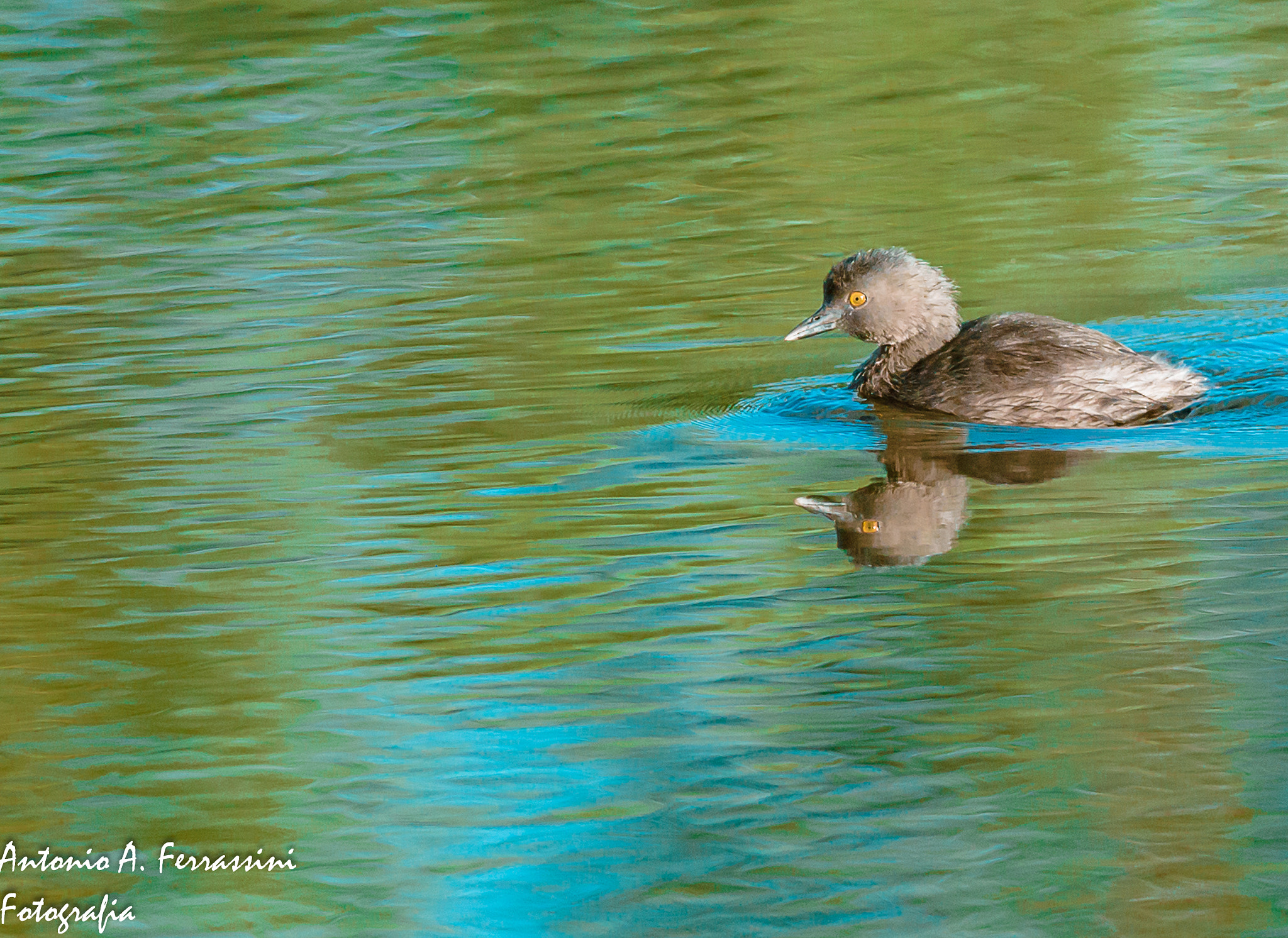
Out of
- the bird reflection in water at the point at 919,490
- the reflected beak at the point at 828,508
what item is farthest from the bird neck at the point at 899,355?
the reflected beak at the point at 828,508

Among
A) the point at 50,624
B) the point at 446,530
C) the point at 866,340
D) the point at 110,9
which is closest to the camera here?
the point at 50,624

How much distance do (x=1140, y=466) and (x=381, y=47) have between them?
11794mm

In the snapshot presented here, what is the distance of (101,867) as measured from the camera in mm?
4652

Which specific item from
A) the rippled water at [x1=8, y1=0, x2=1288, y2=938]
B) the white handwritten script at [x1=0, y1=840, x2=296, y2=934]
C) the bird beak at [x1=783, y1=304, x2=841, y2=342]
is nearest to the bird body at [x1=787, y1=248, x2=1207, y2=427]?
the bird beak at [x1=783, y1=304, x2=841, y2=342]

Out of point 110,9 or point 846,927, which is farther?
point 110,9

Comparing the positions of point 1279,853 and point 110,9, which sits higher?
point 110,9

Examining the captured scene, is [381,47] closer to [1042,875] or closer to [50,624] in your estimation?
[50,624]

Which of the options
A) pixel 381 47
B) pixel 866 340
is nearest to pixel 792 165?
pixel 866 340

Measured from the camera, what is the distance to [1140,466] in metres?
7.20

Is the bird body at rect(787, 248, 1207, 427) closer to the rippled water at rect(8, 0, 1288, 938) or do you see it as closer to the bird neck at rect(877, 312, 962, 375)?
the bird neck at rect(877, 312, 962, 375)

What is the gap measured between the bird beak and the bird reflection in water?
868 millimetres

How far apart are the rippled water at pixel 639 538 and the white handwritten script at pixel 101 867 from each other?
3 centimetres

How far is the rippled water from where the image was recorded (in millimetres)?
4496

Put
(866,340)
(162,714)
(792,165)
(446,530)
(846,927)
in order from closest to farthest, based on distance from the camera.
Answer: (846,927), (162,714), (446,530), (866,340), (792,165)
